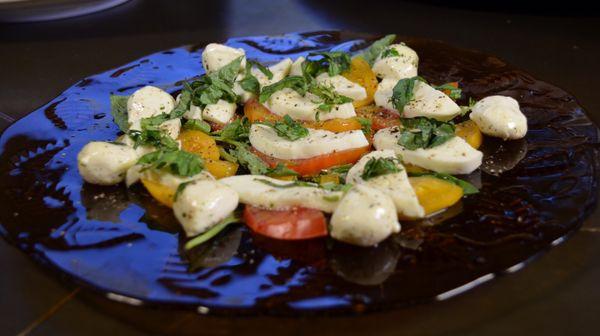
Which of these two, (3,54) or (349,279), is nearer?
(349,279)

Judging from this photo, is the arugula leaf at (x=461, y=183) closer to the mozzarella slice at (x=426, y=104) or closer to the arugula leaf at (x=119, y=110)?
the mozzarella slice at (x=426, y=104)

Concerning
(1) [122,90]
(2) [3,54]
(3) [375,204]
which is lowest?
(2) [3,54]

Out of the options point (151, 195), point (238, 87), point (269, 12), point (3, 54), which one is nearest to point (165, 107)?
point (238, 87)

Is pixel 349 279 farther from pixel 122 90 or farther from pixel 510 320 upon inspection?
pixel 122 90

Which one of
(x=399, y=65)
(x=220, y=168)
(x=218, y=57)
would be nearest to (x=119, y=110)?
(x=218, y=57)

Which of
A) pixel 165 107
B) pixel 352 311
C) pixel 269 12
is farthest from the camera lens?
pixel 269 12

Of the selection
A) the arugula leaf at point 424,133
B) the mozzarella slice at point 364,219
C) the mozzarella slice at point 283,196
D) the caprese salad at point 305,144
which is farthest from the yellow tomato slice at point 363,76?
the mozzarella slice at point 364,219

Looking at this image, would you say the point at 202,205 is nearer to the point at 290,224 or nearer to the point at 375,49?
the point at 290,224
